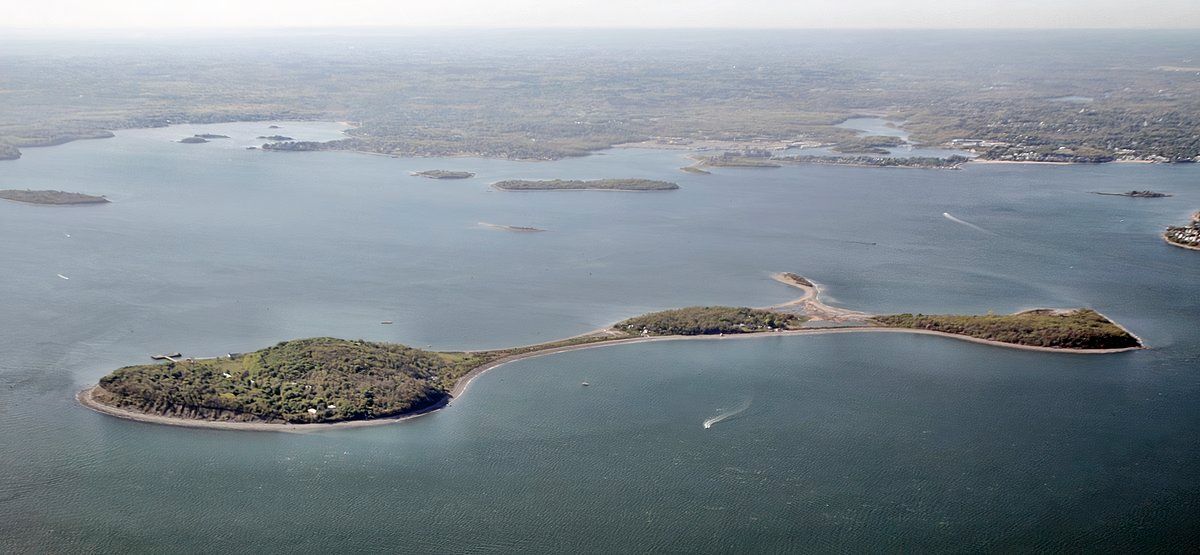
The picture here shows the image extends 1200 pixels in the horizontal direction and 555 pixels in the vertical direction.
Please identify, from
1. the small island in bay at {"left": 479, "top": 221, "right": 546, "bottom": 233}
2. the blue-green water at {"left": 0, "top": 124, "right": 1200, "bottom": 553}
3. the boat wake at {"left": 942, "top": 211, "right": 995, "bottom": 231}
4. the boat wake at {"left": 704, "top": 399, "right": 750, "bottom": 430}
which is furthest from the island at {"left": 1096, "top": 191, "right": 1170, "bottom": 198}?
the boat wake at {"left": 704, "top": 399, "right": 750, "bottom": 430}

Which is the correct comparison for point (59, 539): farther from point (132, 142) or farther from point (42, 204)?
point (132, 142)

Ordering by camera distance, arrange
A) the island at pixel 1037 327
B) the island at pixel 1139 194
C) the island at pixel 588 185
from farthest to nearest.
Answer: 1. the island at pixel 588 185
2. the island at pixel 1139 194
3. the island at pixel 1037 327

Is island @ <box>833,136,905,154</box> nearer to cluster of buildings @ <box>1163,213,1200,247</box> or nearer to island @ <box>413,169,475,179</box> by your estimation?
island @ <box>413,169,475,179</box>

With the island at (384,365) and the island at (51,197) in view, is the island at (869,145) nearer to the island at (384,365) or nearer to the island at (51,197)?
the island at (384,365)

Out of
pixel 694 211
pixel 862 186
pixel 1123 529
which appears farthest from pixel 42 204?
pixel 1123 529

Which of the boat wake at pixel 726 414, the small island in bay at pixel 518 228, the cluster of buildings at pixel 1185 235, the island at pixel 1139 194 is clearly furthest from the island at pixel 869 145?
the boat wake at pixel 726 414
